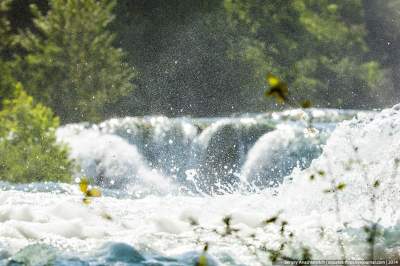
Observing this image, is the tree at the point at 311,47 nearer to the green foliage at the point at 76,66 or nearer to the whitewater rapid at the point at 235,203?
the green foliage at the point at 76,66

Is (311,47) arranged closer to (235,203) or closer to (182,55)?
(182,55)

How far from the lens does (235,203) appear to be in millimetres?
6816

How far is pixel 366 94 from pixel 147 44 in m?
6.18

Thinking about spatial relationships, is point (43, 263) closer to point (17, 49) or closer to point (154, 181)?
point (154, 181)

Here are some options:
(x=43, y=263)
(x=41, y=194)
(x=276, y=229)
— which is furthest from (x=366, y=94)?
(x=43, y=263)

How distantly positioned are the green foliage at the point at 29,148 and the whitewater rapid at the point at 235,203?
546 millimetres

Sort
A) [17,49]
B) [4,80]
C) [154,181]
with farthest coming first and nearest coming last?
[17,49] → [4,80] → [154,181]

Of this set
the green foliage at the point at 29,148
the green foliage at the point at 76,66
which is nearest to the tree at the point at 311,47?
the green foliage at the point at 76,66

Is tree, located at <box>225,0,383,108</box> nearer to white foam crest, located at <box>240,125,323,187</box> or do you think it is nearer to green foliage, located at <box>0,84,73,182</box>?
white foam crest, located at <box>240,125,323,187</box>

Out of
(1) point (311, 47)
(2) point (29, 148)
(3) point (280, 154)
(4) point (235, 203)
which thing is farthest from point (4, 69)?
(4) point (235, 203)

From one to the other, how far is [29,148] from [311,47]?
40.7ft

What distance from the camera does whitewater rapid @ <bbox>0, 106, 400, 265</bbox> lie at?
4.26 m

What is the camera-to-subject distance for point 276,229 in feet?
16.3

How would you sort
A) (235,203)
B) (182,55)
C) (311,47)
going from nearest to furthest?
(235,203)
(182,55)
(311,47)
